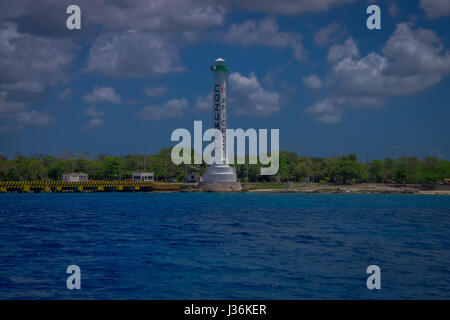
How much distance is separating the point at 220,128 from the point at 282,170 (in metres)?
32.9

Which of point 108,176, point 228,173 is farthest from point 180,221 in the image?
point 108,176

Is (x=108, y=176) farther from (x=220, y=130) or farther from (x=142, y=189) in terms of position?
(x=220, y=130)

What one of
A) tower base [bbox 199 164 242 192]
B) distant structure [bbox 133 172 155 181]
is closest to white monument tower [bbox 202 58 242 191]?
tower base [bbox 199 164 242 192]

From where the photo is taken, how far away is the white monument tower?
112556mm

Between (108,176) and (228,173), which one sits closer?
(228,173)

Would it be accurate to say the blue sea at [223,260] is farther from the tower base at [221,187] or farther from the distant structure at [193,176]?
the distant structure at [193,176]

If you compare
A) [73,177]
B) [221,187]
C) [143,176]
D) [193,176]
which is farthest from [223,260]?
[193,176]

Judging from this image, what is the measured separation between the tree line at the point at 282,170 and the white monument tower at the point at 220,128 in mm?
24774

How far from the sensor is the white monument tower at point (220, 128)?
369 ft

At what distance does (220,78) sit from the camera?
11369cm

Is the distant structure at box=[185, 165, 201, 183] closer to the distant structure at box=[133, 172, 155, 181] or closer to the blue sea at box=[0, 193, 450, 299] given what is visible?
the distant structure at box=[133, 172, 155, 181]

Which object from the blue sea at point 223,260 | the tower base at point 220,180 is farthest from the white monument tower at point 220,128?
the blue sea at point 223,260

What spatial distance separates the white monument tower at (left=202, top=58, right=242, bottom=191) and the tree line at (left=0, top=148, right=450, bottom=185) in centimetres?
2477
